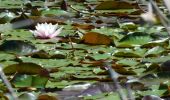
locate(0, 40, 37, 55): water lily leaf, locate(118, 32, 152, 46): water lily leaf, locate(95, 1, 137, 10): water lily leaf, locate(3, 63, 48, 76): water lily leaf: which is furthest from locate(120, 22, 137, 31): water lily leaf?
locate(3, 63, 48, 76): water lily leaf

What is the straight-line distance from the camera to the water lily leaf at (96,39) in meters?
3.12

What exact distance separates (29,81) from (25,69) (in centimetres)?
14

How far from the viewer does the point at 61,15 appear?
4055 mm

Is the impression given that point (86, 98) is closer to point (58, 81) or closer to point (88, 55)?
point (58, 81)

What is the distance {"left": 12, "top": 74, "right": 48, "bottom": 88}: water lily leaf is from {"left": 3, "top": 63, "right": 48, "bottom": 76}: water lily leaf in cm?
9

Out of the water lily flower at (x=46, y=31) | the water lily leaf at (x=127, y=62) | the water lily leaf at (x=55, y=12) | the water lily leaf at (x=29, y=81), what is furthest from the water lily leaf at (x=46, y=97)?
the water lily leaf at (x=55, y=12)

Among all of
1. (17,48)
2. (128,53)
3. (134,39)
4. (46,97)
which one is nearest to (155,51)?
(128,53)

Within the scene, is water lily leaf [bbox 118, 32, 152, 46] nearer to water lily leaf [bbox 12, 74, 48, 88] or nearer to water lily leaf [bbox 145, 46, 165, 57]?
water lily leaf [bbox 145, 46, 165, 57]

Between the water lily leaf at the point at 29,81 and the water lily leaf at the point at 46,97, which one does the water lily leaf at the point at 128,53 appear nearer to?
the water lily leaf at the point at 29,81

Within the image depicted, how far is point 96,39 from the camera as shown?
3.14 meters

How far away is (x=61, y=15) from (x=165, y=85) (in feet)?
6.23

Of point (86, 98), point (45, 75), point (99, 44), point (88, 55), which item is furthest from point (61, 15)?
point (86, 98)

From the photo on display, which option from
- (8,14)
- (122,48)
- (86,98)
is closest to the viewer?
(86,98)

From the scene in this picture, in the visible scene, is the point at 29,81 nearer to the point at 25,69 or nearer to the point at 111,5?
the point at 25,69
